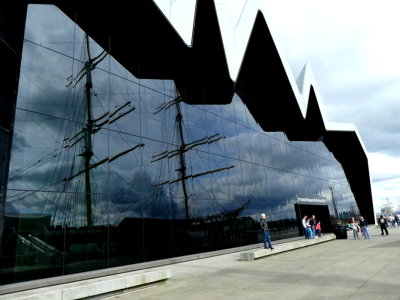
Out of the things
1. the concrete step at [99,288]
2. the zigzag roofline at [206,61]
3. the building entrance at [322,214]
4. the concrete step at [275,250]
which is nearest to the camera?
the concrete step at [99,288]

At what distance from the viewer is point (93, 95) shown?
34.3 ft

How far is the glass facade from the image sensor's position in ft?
26.6

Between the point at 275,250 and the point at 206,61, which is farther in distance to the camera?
the point at 206,61

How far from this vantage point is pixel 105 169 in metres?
10.1

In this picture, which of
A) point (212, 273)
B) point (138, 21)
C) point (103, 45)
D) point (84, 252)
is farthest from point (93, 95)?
point (212, 273)

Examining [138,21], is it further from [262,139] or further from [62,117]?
[262,139]

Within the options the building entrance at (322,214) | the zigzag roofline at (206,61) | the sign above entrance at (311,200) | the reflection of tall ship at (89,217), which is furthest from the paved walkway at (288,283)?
the building entrance at (322,214)

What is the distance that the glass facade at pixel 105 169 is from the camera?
319 inches

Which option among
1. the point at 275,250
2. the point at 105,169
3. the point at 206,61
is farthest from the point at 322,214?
the point at 105,169

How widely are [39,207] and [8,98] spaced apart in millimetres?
3070

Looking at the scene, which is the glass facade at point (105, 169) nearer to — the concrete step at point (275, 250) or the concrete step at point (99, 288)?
the concrete step at point (99, 288)

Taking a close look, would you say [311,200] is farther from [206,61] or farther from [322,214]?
[206,61]

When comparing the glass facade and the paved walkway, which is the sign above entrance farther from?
the paved walkway

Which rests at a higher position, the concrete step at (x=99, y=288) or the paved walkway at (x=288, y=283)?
the concrete step at (x=99, y=288)
